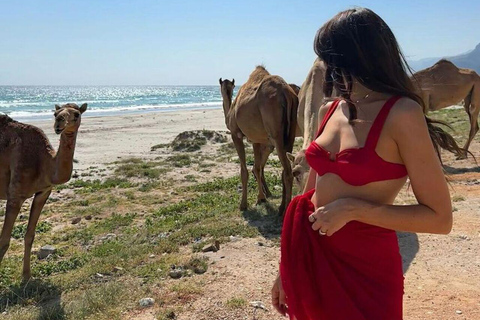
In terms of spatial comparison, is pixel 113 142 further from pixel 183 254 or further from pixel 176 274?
pixel 176 274

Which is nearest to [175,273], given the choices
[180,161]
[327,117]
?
[327,117]

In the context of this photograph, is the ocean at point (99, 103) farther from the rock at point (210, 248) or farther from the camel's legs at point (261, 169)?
the rock at point (210, 248)

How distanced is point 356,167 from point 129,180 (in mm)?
10984

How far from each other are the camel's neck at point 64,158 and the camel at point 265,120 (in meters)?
3.35

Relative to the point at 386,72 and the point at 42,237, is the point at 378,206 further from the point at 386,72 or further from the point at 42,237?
the point at 42,237

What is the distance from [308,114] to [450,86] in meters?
8.99

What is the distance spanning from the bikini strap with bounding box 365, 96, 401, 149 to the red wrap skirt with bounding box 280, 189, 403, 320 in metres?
0.36

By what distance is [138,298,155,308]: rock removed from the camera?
4.76 meters

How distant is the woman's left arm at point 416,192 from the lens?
6.07ft

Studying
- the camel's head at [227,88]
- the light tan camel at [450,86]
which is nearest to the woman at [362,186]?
the camel's head at [227,88]

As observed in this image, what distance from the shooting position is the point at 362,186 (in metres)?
1.97

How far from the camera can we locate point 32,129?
21.7ft

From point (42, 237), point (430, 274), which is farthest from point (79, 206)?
point (430, 274)

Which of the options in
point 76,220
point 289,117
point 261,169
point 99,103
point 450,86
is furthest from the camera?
point 99,103
